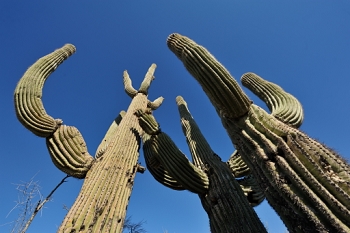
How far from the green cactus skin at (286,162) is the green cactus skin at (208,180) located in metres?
0.68

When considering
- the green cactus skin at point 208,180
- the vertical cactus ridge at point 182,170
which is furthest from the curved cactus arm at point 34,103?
the vertical cactus ridge at point 182,170

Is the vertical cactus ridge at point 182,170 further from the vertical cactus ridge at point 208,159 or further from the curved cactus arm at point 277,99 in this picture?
the curved cactus arm at point 277,99

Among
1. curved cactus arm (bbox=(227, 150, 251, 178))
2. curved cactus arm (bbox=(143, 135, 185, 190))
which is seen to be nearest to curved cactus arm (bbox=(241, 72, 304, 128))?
curved cactus arm (bbox=(227, 150, 251, 178))

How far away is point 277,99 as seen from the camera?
3.66 metres

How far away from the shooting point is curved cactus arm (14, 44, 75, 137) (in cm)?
353

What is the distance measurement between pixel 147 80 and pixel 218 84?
12.5 ft

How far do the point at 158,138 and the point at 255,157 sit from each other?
1847 millimetres

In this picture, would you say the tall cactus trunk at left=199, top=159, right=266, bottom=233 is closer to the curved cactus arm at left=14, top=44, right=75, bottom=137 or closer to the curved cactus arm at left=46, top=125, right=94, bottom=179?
the curved cactus arm at left=46, top=125, right=94, bottom=179

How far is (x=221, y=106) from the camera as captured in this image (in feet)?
9.78

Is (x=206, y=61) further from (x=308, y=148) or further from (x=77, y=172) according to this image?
(x=77, y=172)

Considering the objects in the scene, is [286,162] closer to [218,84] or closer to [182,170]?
[218,84]

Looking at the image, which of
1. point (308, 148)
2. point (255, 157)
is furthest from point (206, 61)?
point (308, 148)

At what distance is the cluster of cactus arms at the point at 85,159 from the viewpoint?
8.94ft

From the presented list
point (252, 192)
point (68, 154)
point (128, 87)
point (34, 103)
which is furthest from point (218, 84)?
point (128, 87)
